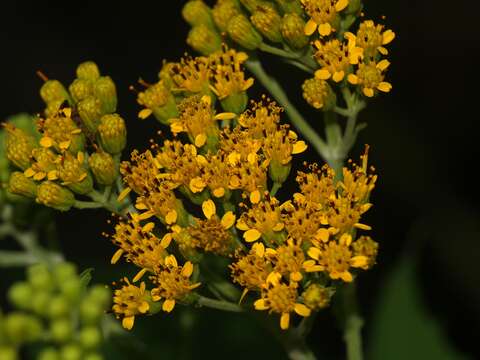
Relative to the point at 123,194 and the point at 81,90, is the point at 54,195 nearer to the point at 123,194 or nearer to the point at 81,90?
the point at 123,194

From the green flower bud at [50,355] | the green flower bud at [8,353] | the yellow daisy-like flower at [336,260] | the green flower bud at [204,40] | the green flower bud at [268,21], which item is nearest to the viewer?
the green flower bud at [8,353]

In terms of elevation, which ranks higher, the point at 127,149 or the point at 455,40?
the point at 127,149

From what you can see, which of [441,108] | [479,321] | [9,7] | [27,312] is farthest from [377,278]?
[9,7]

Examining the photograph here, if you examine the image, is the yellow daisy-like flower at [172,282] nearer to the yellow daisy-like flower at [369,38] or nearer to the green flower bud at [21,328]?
the green flower bud at [21,328]

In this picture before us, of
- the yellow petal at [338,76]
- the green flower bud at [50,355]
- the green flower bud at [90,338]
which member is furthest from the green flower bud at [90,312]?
the yellow petal at [338,76]

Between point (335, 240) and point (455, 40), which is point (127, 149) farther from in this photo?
point (335, 240)
